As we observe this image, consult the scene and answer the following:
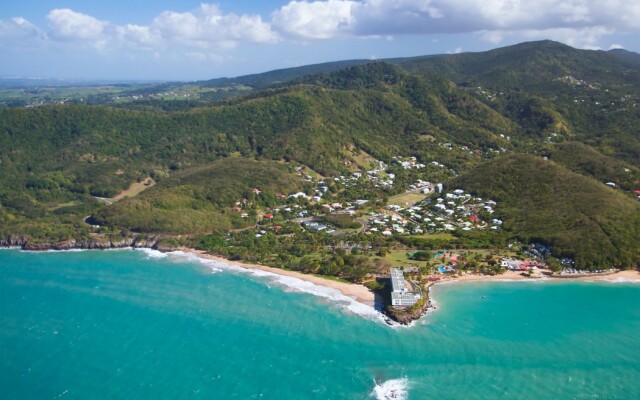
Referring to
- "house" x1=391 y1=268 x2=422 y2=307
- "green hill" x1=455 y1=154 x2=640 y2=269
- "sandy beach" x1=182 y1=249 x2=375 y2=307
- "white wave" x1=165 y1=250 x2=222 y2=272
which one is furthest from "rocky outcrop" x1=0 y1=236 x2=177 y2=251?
"green hill" x1=455 y1=154 x2=640 y2=269

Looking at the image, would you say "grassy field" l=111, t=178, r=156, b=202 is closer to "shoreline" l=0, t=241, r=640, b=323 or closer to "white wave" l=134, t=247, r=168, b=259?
"white wave" l=134, t=247, r=168, b=259

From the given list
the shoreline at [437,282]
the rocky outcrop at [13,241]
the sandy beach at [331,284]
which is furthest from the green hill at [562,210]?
the rocky outcrop at [13,241]

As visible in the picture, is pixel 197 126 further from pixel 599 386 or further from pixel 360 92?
pixel 599 386

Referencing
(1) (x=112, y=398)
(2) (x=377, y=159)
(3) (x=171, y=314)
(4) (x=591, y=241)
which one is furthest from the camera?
(2) (x=377, y=159)

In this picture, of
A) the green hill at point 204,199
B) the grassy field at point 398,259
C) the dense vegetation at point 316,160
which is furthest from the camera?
the green hill at point 204,199

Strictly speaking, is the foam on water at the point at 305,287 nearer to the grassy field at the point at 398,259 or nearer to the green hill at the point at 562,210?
the grassy field at the point at 398,259

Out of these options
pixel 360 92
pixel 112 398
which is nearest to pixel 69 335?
pixel 112 398

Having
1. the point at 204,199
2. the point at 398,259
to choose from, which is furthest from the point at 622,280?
the point at 204,199
